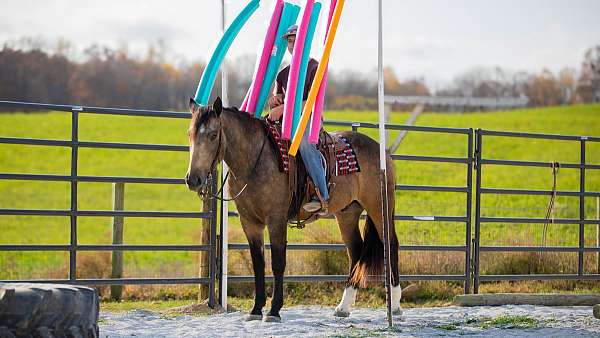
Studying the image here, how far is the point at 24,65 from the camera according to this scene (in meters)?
18.9

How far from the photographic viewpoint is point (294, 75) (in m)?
6.80

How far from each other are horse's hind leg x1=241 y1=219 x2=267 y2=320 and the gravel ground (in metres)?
0.16

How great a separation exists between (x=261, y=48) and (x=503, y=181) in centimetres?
1758

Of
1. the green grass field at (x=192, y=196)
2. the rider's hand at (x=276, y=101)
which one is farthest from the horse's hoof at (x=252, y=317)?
the green grass field at (x=192, y=196)

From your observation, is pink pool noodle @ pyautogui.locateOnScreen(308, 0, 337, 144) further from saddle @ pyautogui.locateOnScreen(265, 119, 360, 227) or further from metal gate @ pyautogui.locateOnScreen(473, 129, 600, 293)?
metal gate @ pyautogui.locateOnScreen(473, 129, 600, 293)

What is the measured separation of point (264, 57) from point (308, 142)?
1046 millimetres

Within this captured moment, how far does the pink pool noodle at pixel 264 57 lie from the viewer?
24.2ft

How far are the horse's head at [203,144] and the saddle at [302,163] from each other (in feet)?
2.11

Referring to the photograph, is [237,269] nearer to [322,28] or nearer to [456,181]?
[322,28]

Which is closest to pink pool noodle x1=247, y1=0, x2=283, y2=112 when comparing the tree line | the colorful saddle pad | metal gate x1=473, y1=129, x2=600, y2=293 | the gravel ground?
the colorful saddle pad

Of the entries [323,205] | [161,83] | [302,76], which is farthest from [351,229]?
[161,83]

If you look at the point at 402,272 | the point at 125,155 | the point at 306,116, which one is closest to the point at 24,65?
the point at 125,155

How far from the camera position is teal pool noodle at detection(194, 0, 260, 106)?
6.87 metres

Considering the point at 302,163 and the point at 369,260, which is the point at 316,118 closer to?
the point at 302,163
